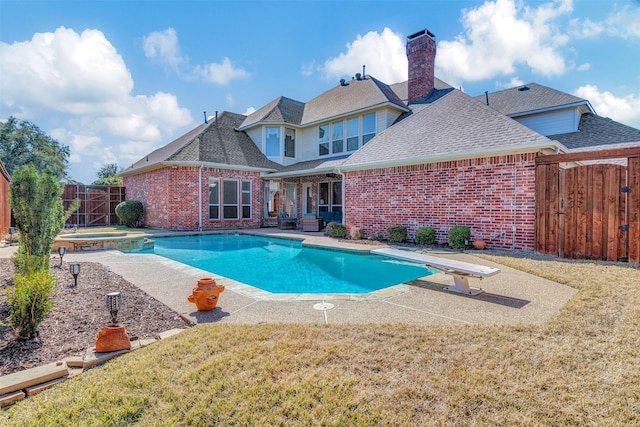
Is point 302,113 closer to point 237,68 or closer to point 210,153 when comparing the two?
point 237,68

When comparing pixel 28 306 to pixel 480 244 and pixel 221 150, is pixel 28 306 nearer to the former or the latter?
pixel 480 244

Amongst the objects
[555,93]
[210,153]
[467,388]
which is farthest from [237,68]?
[467,388]

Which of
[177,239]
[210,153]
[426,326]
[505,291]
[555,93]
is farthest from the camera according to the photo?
[210,153]

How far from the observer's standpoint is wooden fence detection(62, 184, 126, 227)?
66.0 feet

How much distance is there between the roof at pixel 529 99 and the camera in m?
14.9

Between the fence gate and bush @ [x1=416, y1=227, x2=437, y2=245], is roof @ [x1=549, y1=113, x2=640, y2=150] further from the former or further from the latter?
bush @ [x1=416, y1=227, x2=437, y2=245]

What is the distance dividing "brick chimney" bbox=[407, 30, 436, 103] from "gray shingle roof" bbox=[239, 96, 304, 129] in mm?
7076

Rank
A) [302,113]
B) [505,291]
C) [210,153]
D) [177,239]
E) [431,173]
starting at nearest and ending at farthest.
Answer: [505,291] → [431,173] → [177,239] → [210,153] → [302,113]

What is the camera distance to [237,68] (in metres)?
16.4

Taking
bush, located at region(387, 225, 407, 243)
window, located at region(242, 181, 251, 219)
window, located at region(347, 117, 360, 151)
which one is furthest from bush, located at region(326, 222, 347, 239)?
window, located at region(242, 181, 251, 219)

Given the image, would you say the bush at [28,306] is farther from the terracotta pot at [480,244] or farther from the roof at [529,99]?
the roof at [529,99]

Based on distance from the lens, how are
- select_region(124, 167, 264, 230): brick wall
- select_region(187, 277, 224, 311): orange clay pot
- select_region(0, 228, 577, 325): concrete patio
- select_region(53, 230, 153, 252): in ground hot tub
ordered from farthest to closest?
select_region(124, 167, 264, 230): brick wall, select_region(53, 230, 153, 252): in ground hot tub, select_region(187, 277, 224, 311): orange clay pot, select_region(0, 228, 577, 325): concrete patio

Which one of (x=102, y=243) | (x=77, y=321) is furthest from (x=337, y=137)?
(x=77, y=321)

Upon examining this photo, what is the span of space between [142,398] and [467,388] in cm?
248
